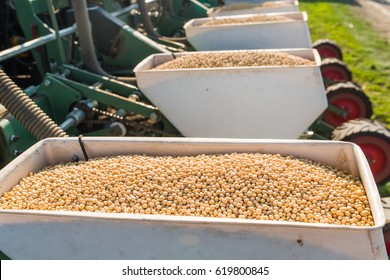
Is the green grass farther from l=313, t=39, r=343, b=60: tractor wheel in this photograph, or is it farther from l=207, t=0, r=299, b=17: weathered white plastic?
l=207, t=0, r=299, b=17: weathered white plastic

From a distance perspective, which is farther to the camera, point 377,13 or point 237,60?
point 377,13

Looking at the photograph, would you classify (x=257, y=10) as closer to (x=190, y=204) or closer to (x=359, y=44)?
(x=359, y=44)

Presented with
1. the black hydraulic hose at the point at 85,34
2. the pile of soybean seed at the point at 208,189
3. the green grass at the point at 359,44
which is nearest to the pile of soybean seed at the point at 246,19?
the green grass at the point at 359,44

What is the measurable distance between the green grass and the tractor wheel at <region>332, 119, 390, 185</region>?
4.96ft

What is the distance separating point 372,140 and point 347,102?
4.19 ft

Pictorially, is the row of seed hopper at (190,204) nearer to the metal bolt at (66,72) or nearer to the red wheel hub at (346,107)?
the metal bolt at (66,72)

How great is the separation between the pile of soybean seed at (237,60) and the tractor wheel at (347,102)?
3.50ft

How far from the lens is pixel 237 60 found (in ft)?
13.5

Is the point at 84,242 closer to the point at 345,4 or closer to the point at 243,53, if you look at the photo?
the point at 243,53

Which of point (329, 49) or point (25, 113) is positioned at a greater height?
point (25, 113)

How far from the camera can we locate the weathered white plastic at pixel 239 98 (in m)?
3.69

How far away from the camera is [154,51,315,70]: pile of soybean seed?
13.2ft

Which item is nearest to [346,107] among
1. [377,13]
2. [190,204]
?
[190,204]

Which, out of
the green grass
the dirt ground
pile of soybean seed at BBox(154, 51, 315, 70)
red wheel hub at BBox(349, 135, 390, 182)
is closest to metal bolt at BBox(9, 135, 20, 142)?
pile of soybean seed at BBox(154, 51, 315, 70)
